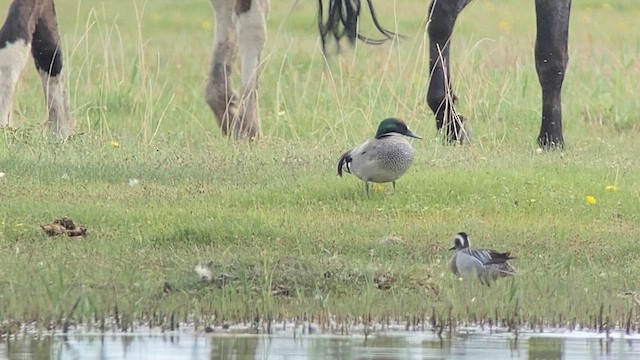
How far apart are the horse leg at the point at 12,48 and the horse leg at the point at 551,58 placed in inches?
142

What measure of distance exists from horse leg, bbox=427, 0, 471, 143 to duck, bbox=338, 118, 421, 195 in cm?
263

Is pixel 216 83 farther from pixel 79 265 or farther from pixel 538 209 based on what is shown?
pixel 79 265

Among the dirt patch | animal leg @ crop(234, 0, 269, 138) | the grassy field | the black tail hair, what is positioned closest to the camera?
the grassy field

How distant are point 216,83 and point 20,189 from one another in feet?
11.1

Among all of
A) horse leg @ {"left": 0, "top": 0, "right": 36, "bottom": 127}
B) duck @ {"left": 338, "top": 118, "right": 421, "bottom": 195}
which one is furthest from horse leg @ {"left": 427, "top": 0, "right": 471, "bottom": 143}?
horse leg @ {"left": 0, "top": 0, "right": 36, "bottom": 127}

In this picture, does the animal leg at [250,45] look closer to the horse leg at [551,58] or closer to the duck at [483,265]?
the horse leg at [551,58]

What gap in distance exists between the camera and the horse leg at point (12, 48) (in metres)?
11.3

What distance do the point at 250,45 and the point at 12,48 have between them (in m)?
2.11

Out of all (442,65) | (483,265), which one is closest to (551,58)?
(442,65)

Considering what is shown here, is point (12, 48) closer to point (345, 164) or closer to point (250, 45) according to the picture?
point (250, 45)

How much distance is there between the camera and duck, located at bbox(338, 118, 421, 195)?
9328mm

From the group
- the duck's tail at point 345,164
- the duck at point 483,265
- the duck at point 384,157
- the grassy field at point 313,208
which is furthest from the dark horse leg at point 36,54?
the duck at point 483,265

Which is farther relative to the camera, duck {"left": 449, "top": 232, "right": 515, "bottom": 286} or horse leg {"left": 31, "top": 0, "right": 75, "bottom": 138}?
horse leg {"left": 31, "top": 0, "right": 75, "bottom": 138}

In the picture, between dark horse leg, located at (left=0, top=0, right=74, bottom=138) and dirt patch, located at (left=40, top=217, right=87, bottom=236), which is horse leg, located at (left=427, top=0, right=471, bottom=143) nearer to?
dark horse leg, located at (left=0, top=0, right=74, bottom=138)
